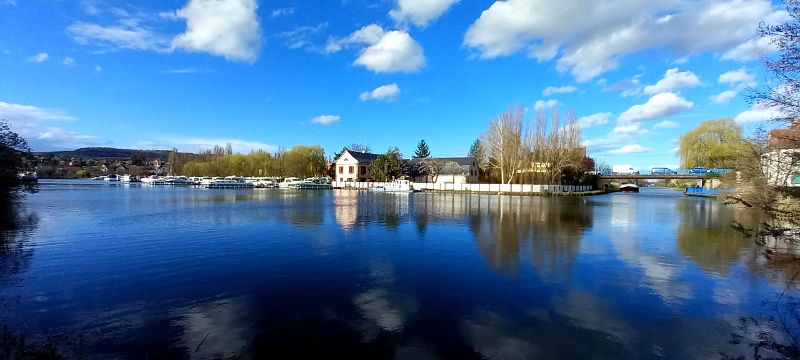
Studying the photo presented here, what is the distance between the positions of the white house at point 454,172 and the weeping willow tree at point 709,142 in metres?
32.7

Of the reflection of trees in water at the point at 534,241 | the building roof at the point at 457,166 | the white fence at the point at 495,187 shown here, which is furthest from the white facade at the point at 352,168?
the reflection of trees in water at the point at 534,241

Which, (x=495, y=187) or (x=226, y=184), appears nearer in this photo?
(x=495, y=187)

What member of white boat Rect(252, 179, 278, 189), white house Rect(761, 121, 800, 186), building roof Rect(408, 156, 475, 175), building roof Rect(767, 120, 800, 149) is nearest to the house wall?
building roof Rect(408, 156, 475, 175)

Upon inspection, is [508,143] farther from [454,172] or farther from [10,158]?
[10,158]

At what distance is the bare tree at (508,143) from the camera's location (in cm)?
5300

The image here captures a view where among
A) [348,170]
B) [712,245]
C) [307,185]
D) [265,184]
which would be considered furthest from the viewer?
[348,170]

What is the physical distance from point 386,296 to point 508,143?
1916 inches

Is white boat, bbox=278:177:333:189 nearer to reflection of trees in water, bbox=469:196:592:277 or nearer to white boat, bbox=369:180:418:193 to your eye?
white boat, bbox=369:180:418:193

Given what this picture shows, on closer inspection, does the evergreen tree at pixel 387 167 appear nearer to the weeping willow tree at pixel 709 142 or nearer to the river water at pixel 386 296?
the weeping willow tree at pixel 709 142

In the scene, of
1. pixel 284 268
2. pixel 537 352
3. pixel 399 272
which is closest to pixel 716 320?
pixel 537 352

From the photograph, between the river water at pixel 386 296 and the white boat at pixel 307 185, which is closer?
the river water at pixel 386 296

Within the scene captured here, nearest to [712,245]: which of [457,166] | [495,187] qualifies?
[495,187]

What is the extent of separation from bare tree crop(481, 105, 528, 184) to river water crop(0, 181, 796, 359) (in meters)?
39.6

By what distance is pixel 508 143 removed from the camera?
174ft
